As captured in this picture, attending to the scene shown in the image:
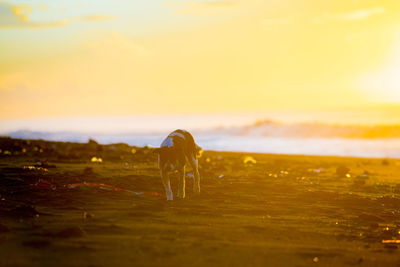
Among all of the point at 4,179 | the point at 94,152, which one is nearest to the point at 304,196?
the point at 4,179

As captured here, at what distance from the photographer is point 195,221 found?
386 inches

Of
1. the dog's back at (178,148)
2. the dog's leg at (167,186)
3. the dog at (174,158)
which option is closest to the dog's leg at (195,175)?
the dog at (174,158)

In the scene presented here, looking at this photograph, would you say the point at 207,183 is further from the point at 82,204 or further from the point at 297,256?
the point at 297,256

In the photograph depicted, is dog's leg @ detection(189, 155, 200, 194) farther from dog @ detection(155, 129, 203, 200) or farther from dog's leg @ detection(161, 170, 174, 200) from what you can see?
dog's leg @ detection(161, 170, 174, 200)

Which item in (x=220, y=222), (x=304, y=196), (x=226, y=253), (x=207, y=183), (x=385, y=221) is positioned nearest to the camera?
(x=226, y=253)

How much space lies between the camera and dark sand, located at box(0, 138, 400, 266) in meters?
7.17

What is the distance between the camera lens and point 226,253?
741 cm

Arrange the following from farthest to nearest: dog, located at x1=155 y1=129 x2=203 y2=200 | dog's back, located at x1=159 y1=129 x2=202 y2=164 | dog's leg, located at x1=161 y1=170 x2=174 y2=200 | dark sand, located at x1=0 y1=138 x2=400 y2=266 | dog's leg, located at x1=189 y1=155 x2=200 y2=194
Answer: dog's leg, located at x1=189 y1=155 x2=200 y2=194
dog's back, located at x1=159 y1=129 x2=202 y2=164
dog, located at x1=155 y1=129 x2=203 y2=200
dog's leg, located at x1=161 y1=170 x2=174 y2=200
dark sand, located at x1=0 y1=138 x2=400 y2=266

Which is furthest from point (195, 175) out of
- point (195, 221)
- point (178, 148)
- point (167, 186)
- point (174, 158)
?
point (195, 221)

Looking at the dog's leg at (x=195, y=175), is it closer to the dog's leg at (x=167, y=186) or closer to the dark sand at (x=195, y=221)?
the dark sand at (x=195, y=221)

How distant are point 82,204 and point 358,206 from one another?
6.83 metres

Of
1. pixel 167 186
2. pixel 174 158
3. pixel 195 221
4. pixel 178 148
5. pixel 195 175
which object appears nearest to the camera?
pixel 195 221

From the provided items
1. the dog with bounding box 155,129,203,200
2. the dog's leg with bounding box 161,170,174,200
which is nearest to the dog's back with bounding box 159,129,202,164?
the dog with bounding box 155,129,203,200

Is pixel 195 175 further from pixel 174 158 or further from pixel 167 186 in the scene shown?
pixel 167 186
